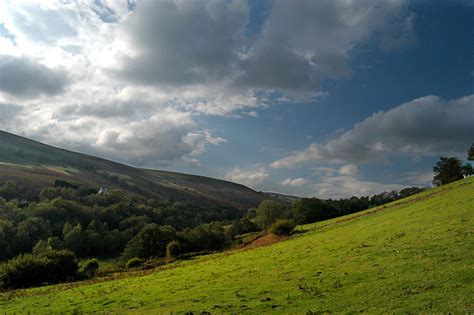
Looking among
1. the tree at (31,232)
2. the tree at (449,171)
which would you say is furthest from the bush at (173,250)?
the tree at (449,171)

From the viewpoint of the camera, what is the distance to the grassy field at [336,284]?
1683cm

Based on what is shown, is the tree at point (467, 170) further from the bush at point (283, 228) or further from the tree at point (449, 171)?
the bush at point (283, 228)

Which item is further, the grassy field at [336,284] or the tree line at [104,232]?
the tree line at [104,232]

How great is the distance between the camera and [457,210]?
128 ft

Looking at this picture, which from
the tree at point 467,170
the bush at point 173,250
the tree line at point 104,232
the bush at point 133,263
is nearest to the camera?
the tree line at point 104,232

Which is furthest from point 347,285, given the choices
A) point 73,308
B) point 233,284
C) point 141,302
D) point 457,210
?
point 457,210

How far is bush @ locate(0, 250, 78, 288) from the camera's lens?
47500 mm

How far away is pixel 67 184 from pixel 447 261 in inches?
7558

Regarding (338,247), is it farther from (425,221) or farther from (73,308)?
(73,308)

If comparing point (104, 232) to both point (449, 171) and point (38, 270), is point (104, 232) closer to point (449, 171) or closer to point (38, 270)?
point (38, 270)

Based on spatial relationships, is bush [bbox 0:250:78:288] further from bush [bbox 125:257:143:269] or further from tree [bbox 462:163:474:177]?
tree [bbox 462:163:474:177]

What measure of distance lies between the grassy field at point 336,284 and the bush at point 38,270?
14.9 m

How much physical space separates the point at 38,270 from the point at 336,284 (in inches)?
1749

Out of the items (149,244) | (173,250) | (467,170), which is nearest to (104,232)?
(149,244)
